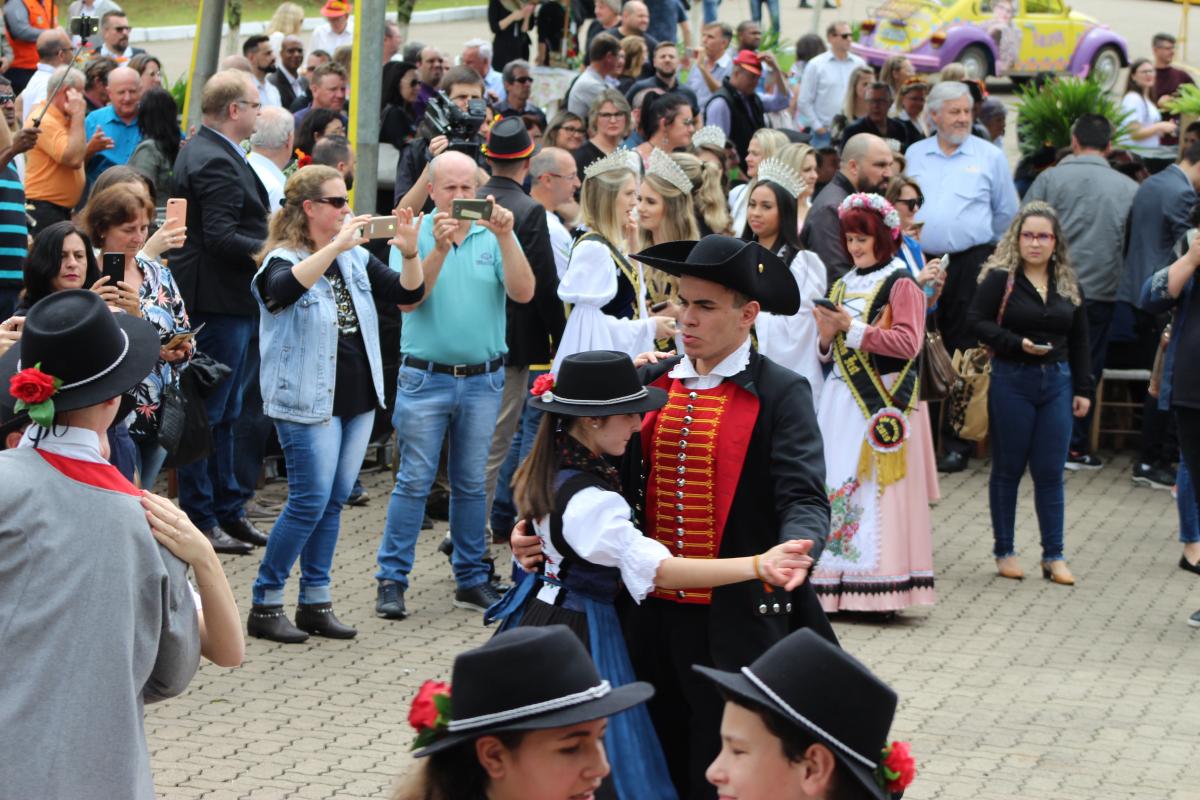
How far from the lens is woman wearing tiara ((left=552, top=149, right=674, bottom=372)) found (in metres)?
8.36

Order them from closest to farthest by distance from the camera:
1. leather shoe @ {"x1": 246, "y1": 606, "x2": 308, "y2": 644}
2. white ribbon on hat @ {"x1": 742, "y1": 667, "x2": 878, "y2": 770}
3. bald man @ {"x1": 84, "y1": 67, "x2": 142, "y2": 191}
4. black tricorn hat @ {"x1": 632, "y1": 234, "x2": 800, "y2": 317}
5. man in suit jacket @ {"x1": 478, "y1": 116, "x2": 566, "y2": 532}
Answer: white ribbon on hat @ {"x1": 742, "y1": 667, "x2": 878, "y2": 770} < black tricorn hat @ {"x1": 632, "y1": 234, "x2": 800, "y2": 317} < leather shoe @ {"x1": 246, "y1": 606, "x2": 308, "y2": 644} < man in suit jacket @ {"x1": 478, "y1": 116, "x2": 566, "y2": 532} < bald man @ {"x1": 84, "y1": 67, "x2": 142, "y2": 191}

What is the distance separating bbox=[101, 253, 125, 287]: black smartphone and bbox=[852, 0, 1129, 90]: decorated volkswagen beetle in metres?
18.0

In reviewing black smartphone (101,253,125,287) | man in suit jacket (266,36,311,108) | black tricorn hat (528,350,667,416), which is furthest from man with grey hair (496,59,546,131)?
black tricorn hat (528,350,667,416)

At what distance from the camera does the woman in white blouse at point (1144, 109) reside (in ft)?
56.1

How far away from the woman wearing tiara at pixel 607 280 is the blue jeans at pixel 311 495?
1.17 metres

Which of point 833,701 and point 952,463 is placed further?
point 952,463

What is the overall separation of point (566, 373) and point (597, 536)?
0.48 m

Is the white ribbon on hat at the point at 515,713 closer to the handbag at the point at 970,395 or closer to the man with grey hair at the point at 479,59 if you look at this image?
the handbag at the point at 970,395

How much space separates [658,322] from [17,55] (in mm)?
8341

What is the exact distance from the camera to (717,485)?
4.96m

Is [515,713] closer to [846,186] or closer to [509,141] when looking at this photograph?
[509,141]

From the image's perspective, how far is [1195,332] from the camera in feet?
28.4

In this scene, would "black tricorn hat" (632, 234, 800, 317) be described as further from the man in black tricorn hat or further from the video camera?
the video camera

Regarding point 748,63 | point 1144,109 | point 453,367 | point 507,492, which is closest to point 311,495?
point 453,367
